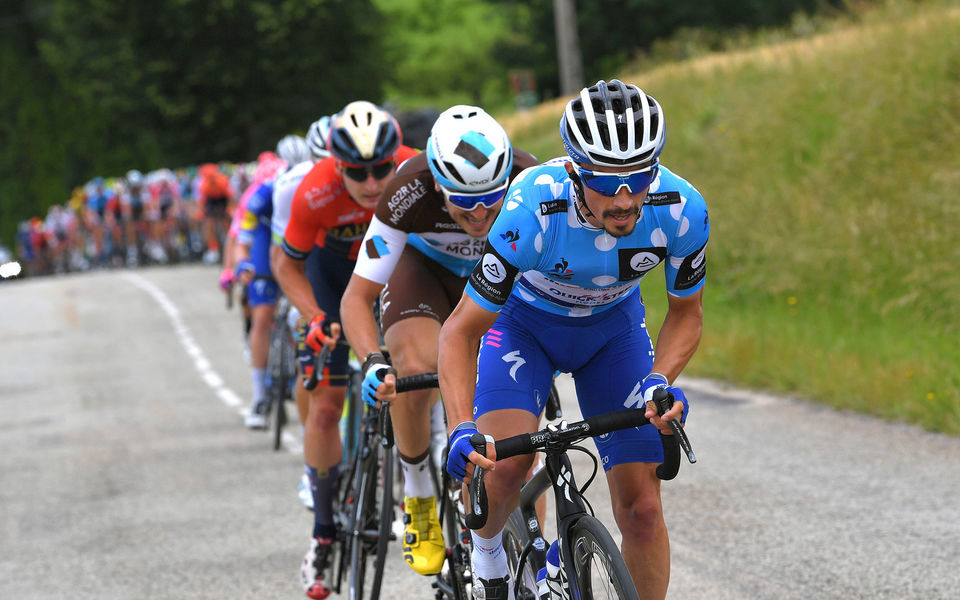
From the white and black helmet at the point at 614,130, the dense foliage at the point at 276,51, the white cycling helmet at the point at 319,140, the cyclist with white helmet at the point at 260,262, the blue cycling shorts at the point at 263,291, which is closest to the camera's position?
the white and black helmet at the point at 614,130

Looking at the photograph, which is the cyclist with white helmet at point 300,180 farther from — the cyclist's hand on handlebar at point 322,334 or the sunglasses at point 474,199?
the sunglasses at point 474,199

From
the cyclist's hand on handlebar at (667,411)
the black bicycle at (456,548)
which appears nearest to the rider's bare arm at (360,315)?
the black bicycle at (456,548)

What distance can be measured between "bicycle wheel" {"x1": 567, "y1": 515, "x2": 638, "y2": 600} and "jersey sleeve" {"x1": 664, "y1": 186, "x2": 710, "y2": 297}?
84 cm

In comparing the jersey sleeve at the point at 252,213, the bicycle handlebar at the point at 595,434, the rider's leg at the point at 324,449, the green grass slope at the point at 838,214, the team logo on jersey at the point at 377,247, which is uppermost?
the team logo on jersey at the point at 377,247

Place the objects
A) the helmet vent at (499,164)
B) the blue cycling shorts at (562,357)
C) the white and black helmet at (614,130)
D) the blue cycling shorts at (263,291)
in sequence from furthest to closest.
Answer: the blue cycling shorts at (263,291) → the helmet vent at (499,164) → the blue cycling shorts at (562,357) → the white and black helmet at (614,130)

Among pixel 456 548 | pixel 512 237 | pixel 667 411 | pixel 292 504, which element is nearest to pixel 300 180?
pixel 292 504

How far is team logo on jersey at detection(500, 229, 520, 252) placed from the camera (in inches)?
155

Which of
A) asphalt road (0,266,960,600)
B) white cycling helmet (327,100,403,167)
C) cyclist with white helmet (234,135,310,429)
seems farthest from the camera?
cyclist with white helmet (234,135,310,429)

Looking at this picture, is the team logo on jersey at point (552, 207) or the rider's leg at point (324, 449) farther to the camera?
the rider's leg at point (324, 449)

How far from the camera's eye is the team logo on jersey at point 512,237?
3.95m

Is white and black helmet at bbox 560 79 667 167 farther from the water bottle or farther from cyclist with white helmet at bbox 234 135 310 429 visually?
cyclist with white helmet at bbox 234 135 310 429

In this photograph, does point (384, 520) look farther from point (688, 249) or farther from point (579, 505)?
point (688, 249)

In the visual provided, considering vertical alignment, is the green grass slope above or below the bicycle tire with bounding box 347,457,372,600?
below

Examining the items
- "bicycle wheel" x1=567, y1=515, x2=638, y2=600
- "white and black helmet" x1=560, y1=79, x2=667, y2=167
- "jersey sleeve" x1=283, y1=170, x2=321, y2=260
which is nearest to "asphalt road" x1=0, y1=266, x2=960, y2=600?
"jersey sleeve" x1=283, y1=170, x2=321, y2=260
